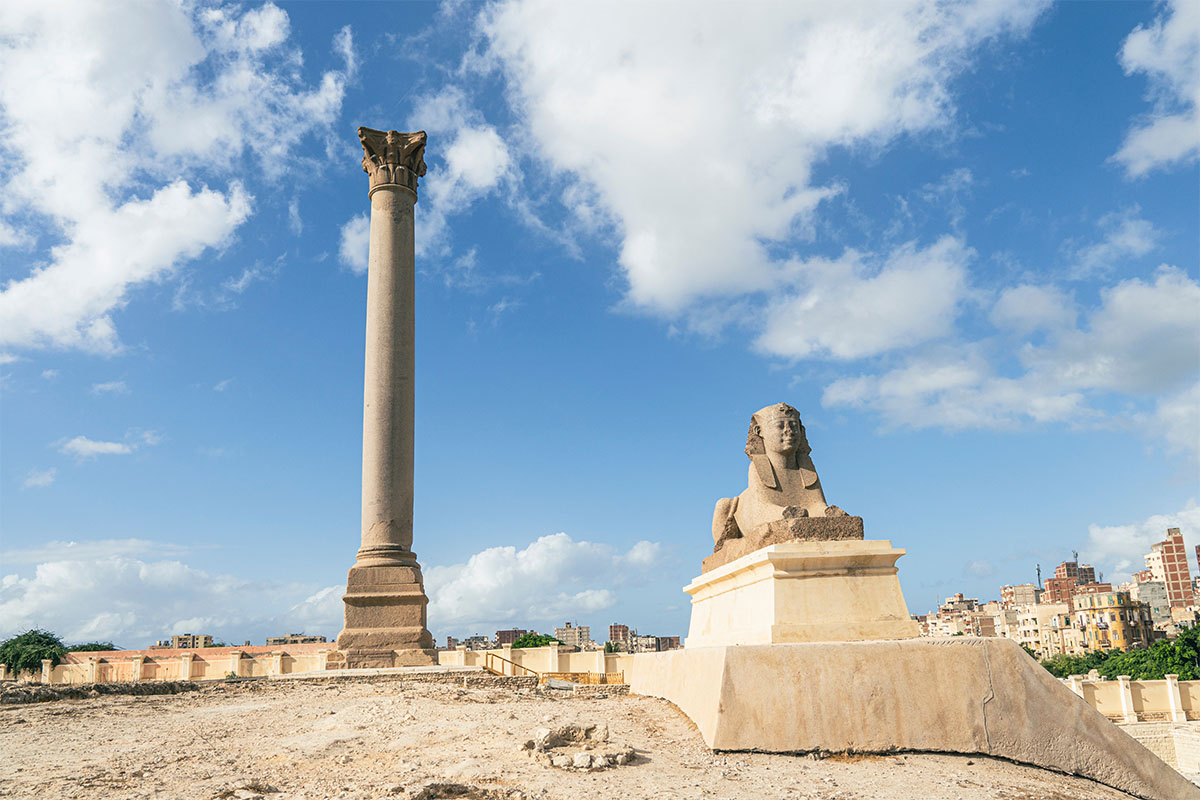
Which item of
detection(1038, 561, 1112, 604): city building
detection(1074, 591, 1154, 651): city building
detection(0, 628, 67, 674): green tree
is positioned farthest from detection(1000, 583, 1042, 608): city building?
detection(0, 628, 67, 674): green tree

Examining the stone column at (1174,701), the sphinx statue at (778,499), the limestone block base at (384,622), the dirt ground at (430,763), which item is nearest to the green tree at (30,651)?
the limestone block base at (384,622)

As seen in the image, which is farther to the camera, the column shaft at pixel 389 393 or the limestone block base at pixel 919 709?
the column shaft at pixel 389 393

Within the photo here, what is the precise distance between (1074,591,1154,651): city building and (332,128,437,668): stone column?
9157cm

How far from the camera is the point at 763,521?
796cm

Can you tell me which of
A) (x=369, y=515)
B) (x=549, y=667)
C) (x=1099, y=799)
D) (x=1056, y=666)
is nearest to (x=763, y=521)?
(x=1099, y=799)

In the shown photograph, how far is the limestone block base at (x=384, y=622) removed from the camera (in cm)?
1527

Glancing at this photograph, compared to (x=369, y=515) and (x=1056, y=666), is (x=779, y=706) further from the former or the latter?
(x=1056, y=666)

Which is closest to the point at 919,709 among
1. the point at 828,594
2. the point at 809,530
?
the point at 828,594

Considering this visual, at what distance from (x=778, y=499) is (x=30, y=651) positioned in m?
28.4

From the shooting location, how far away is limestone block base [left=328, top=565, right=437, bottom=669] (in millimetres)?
15273

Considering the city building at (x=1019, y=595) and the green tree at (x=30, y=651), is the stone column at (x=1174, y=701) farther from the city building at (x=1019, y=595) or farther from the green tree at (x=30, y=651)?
the city building at (x=1019, y=595)

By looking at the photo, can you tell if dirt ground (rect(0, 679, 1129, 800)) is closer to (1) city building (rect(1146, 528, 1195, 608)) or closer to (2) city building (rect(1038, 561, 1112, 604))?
(2) city building (rect(1038, 561, 1112, 604))

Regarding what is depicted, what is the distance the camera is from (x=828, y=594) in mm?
7180

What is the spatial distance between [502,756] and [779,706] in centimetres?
200
